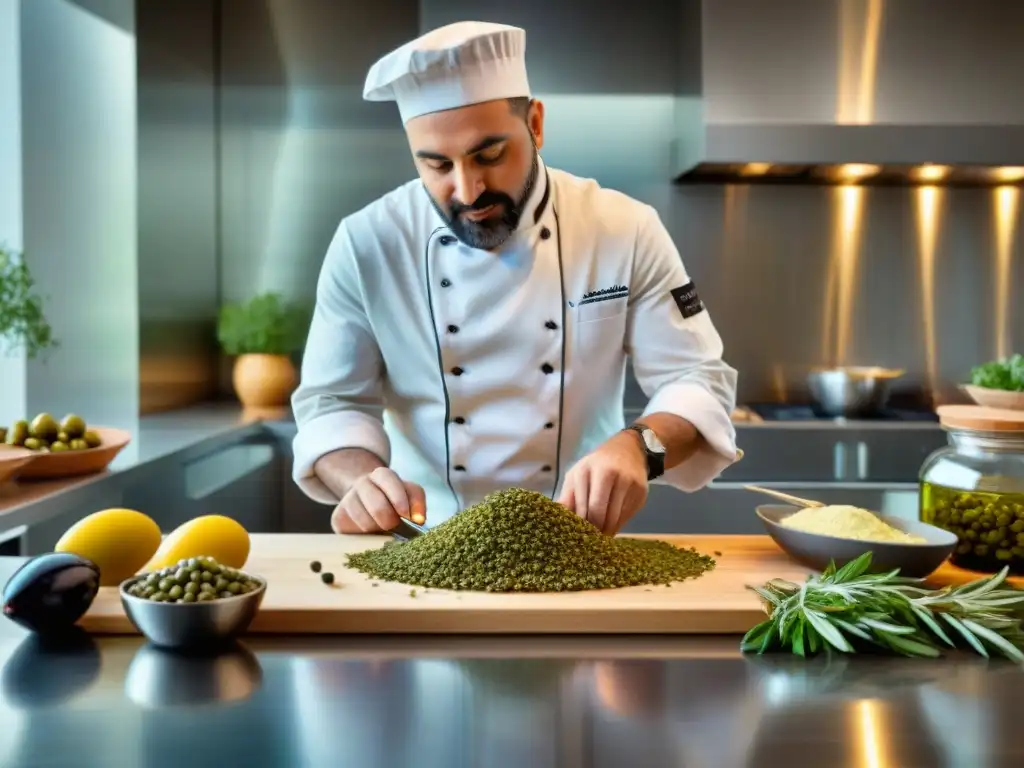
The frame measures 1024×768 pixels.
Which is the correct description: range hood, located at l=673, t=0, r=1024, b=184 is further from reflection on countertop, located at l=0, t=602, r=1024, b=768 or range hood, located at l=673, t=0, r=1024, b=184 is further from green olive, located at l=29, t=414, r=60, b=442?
reflection on countertop, located at l=0, t=602, r=1024, b=768

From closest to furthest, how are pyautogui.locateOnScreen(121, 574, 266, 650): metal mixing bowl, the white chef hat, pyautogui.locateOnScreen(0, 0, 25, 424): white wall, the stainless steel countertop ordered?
the stainless steel countertop → pyautogui.locateOnScreen(121, 574, 266, 650): metal mixing bowl → the white chef hat → pyautogui.locateOnScreen(0, 0, 25, 424): white wall

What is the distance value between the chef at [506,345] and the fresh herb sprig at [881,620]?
609 millimetres

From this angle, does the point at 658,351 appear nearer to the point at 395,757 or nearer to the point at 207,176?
the point at 395,757

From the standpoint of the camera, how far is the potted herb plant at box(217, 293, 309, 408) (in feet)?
11.3

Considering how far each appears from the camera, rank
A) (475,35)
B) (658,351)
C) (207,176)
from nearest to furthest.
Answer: (475,35) < (658,351) < (207,176)

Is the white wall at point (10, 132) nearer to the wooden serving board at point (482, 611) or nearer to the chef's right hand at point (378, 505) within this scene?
the chef's right hand at point (378, 505)

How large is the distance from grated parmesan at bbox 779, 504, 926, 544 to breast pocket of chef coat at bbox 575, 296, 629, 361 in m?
0.59

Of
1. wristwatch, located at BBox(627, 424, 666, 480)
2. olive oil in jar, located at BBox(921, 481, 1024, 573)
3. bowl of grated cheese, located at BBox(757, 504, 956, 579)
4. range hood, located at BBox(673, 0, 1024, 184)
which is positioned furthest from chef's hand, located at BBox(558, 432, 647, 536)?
range hood, located at BBox(673, 0, 1024, 184)

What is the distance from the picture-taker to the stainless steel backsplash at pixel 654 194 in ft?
11.4

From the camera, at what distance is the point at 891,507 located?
296cm

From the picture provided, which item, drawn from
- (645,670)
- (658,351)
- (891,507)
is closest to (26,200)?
(658,351)

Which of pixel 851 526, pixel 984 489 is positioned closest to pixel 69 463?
pixel 851 526

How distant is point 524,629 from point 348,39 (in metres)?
2.99

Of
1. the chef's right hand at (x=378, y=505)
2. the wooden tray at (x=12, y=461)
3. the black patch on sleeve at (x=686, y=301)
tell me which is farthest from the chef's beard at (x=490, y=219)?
the wooden tray at (x=12, y=461)
